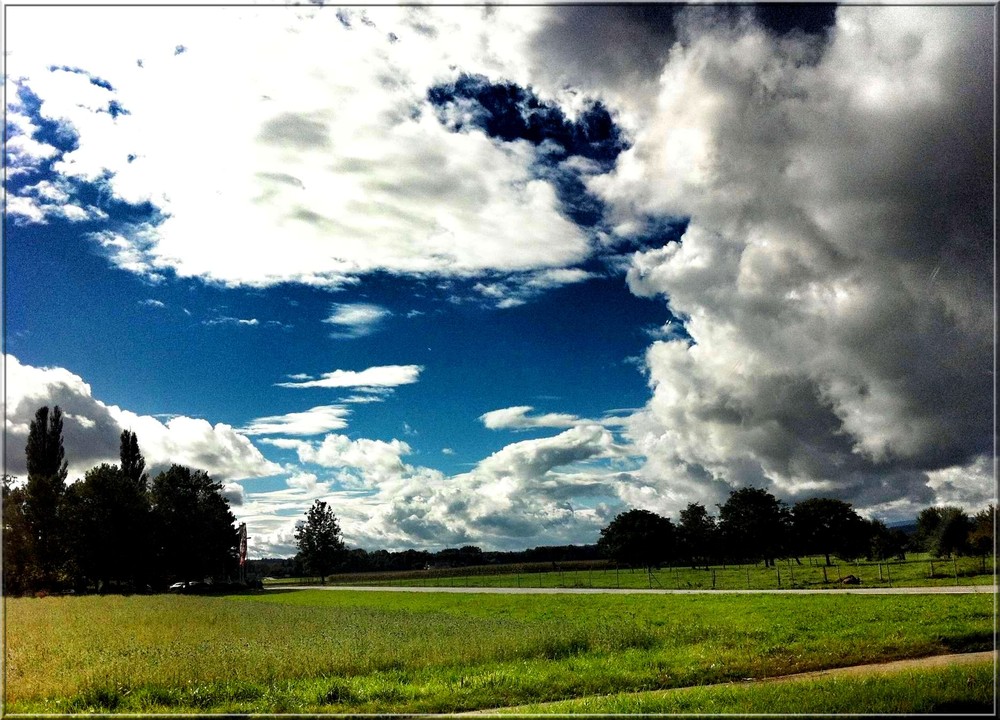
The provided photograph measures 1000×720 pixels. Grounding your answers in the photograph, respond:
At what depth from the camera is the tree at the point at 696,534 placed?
10406 centimetres

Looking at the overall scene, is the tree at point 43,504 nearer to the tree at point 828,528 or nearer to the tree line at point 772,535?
the tree line at point 772,535

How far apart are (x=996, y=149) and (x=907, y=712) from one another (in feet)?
42.0

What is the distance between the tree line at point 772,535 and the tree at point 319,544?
1359 inches

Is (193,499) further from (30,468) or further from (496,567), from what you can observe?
(496,567)

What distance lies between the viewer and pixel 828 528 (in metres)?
93.0

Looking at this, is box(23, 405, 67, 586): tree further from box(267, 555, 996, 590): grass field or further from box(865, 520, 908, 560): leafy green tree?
box(865, 520, 908, 560): leafy green tree

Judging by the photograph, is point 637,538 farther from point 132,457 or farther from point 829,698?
point 829,698

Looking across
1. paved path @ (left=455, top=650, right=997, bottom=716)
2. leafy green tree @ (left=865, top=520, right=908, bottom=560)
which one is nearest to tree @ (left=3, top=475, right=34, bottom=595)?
paved path @ (left=455, top=650, right=997, bottom=716)

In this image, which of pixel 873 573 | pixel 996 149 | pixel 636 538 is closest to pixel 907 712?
pixel 996 149

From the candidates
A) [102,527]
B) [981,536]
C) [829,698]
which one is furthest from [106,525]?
[981,536]

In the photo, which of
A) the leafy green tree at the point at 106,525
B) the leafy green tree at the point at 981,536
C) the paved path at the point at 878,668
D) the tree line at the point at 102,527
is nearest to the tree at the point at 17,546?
the tree line at the point at 102,527

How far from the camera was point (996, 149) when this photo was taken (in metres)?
17.8

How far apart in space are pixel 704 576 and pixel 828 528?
114 ft

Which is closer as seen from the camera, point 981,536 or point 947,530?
point 981,536
